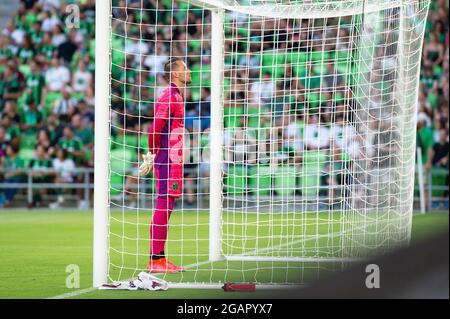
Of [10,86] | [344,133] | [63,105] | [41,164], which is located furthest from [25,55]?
[344,133]

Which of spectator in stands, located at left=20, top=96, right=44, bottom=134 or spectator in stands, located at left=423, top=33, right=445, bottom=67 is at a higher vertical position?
spectator in stands, located at left=423, top=33, right=445, bottom=67

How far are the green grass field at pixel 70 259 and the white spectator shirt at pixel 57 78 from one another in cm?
620

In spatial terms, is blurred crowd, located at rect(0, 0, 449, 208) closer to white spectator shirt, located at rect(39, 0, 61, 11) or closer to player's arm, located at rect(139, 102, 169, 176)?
white spectator shirt, located at rect(39, 0, 61, 11)

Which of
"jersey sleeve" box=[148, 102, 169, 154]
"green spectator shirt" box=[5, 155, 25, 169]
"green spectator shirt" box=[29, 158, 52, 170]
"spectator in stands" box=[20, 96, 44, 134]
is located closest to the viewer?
"jersey sleeve" box=[148, 102, 169, 154]

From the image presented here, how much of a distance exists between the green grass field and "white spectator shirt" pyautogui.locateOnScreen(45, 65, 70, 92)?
20.3 feet

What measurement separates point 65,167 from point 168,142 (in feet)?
46.3

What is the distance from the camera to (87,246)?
12.0 metres

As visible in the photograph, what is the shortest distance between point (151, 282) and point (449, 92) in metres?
15.8

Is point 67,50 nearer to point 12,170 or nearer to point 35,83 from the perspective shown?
point 35,83

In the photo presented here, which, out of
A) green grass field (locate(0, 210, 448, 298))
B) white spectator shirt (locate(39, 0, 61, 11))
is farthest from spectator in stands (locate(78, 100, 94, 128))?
green grass field (locate(0, 210, 448, 298))

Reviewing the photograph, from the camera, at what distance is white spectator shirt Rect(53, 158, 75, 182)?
2144 cm

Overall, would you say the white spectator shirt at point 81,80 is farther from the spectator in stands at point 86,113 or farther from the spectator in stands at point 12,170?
the spectator in stands at point 12,170

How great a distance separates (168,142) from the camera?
7.95m
